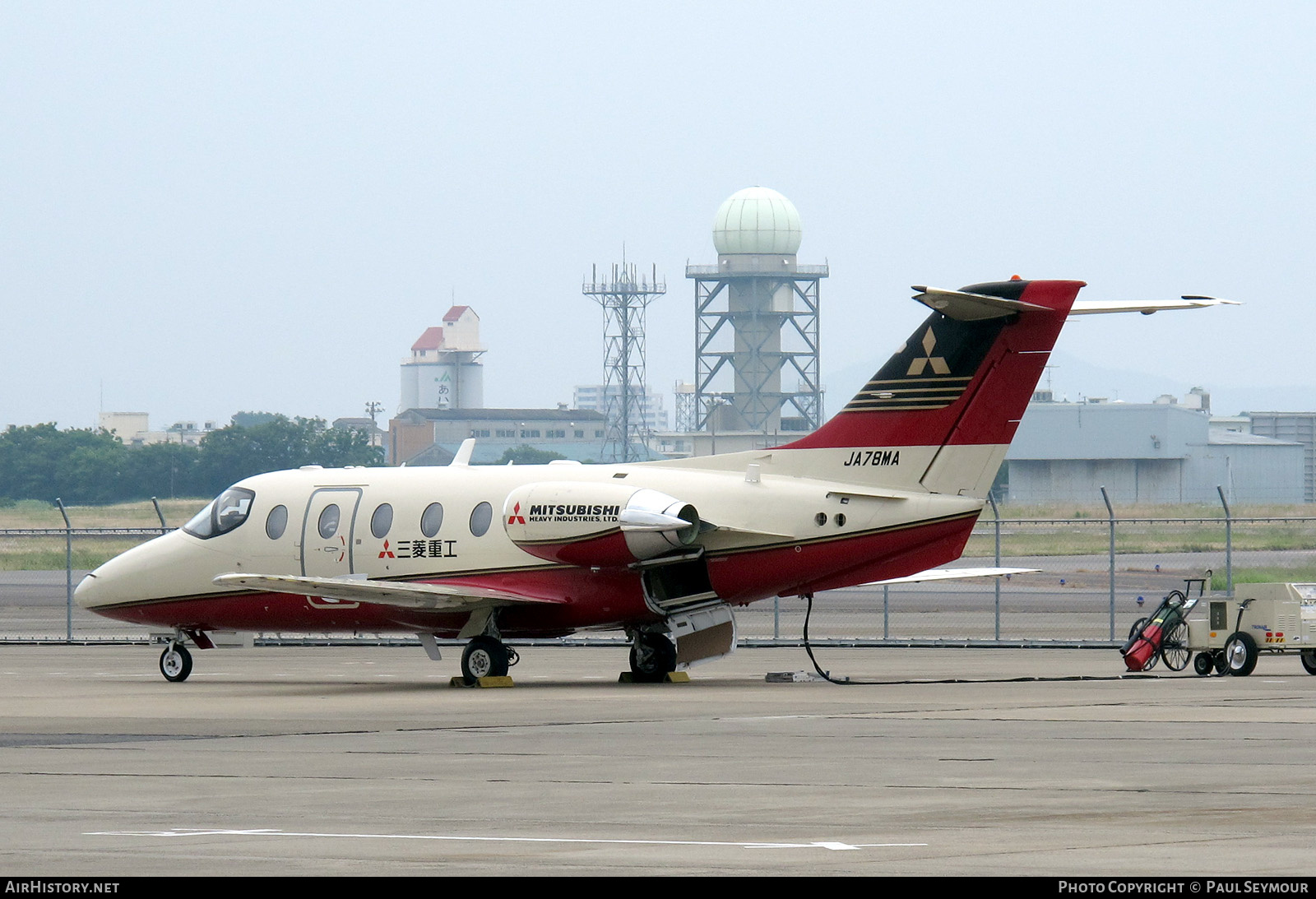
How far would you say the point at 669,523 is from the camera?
2328 cm

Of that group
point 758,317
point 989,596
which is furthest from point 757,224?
point 989,596

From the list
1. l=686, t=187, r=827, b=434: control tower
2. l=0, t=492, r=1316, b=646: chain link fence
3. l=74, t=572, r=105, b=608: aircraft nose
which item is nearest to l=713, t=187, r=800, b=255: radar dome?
l=686, t=187, r=827, b=434: control tower

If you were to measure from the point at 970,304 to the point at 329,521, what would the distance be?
945 cm

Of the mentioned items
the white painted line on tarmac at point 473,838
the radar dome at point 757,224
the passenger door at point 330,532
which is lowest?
the white painted line on tarmac at point 473,838

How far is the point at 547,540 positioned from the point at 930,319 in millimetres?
5437

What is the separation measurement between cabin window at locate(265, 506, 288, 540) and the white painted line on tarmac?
647 inches

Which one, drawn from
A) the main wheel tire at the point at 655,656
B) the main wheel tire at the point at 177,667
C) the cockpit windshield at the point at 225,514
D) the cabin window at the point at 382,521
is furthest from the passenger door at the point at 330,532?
the main wheel tire at the point at 655,656

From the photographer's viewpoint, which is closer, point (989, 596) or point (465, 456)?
point (465, 456)

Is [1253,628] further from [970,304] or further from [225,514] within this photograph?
[225,514]

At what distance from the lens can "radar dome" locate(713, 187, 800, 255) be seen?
147000 millimetres

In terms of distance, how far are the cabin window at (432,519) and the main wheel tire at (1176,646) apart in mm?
9707

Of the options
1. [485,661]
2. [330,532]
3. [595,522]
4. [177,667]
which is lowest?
[177,667]

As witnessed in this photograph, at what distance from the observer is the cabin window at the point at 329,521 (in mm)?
26688

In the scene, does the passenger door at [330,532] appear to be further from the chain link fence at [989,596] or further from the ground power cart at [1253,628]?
the ground power cart at [1253,628]
